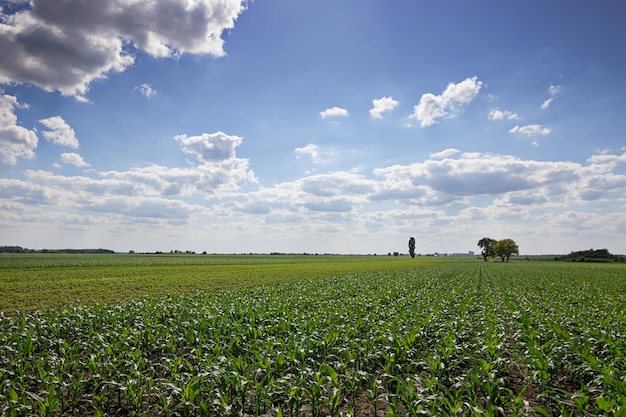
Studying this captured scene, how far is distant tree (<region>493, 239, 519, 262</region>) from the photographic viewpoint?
13600 centimetres

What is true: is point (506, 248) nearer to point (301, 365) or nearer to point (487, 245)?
point (487, 245)

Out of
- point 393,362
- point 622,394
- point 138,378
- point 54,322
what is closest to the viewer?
point 622,394

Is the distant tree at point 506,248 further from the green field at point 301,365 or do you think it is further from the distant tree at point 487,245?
the green field at point 301,365

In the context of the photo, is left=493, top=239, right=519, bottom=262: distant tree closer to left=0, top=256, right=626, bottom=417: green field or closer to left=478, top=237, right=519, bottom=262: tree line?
left=478, top=237, right=519, bottom=262: tree line

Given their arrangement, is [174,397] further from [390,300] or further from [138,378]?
[390,300]

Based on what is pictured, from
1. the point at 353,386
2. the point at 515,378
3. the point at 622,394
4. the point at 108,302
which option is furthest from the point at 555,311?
the point at 108,302

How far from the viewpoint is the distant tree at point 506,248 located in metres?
136

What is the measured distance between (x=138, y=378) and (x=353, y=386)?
4311 millimetres

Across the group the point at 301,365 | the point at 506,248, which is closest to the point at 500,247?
the point at 506,248

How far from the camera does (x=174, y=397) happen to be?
7.11 metres

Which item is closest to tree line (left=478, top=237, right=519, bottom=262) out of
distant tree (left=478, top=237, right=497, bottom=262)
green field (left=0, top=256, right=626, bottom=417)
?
distant tree (left=478, top=237, right=497, bottom=262)

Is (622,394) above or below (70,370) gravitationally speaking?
above

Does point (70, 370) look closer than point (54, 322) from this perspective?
Yes

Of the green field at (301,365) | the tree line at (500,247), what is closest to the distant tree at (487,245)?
the tree line at (500,247)
